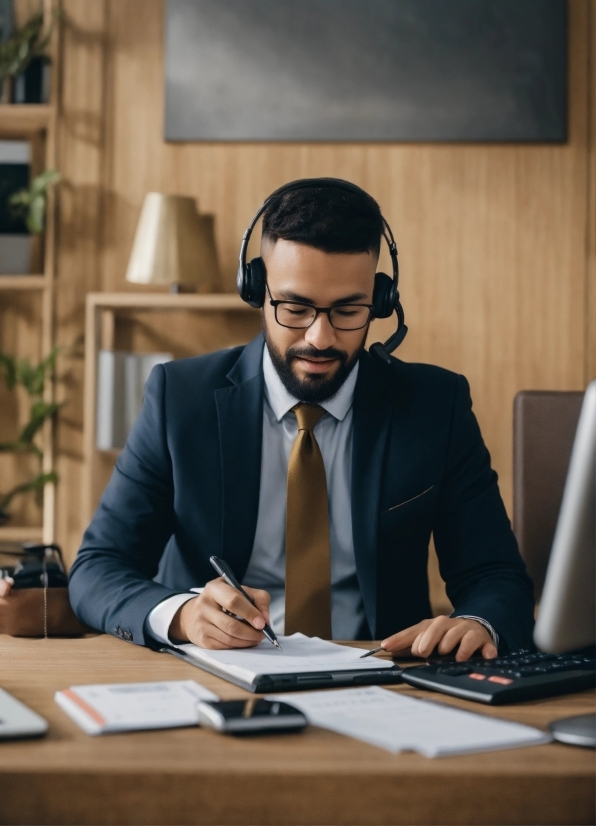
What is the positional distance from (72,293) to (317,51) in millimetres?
1152

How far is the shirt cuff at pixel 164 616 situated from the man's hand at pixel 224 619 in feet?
0.08

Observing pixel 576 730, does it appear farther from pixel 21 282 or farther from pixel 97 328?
pixel 21 282

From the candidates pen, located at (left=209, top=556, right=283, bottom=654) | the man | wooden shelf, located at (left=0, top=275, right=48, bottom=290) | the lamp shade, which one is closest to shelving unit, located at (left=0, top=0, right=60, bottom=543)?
wooden shelf, located at (left=0, top=275, right=48, bottom=290)

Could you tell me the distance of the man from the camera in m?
1.51

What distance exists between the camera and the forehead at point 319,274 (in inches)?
59.7

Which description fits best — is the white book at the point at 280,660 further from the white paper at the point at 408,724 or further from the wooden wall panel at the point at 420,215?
the wooden wall panel at the point at 420,215

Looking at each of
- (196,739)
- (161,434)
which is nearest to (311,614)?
(161,434)

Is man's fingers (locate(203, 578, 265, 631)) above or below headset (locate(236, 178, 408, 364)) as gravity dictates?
below

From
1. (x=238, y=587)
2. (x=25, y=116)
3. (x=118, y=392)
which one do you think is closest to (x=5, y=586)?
(x=238, y=587)

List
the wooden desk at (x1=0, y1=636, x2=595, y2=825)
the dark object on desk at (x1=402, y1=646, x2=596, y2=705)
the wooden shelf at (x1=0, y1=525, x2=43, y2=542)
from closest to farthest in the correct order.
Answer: the wooden desk at (x1=0, y1=636, x2=595, y2=825), the dark object on desk at (x1=402, y1=646, x2=596, y2=705), the wooden shelf at (x1=0, y1=525, x2=43, y2=542)

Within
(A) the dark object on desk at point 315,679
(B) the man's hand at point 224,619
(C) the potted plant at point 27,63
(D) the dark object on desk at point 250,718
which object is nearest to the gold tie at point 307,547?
(B) the man's hand at point 224,619

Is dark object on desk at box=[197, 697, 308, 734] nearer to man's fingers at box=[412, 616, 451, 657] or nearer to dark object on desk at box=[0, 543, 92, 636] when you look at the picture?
man's fingers at box=[412, 616, 451, 657]

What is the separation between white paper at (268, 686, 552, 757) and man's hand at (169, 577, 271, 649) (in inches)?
7.4

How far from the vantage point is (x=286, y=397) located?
5.33 feet
